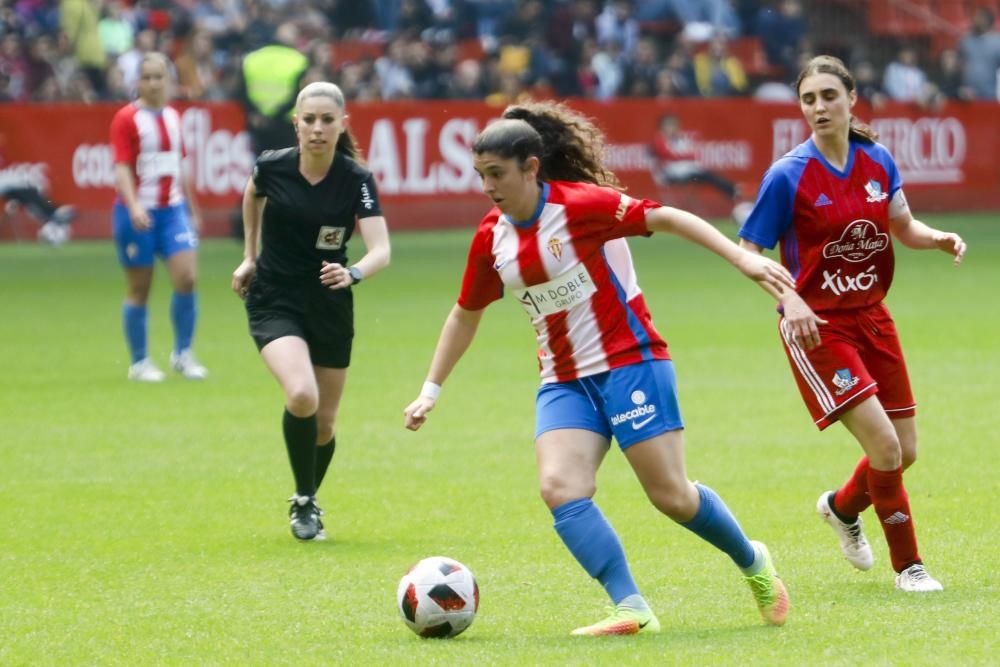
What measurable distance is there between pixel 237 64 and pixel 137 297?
1332 cm

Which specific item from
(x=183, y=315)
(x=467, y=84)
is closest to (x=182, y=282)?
(x=183, y=315)

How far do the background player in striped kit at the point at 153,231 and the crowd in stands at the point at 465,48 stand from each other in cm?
899

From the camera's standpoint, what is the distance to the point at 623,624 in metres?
6.18

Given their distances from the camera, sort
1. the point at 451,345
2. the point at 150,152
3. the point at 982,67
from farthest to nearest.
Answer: the point at 982,67 < the point at 150,152 < the point at 451,345

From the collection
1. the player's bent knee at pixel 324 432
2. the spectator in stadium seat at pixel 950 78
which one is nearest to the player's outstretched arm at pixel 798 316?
the player's bent knee at pixel 324 432

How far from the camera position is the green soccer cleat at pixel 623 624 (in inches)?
243

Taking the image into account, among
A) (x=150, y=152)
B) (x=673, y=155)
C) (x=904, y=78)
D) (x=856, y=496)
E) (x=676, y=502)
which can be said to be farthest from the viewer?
(x=904, y=78)

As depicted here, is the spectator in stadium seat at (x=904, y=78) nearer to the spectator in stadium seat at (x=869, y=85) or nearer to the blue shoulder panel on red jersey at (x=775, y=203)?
the spectator in stadium seat at (x=869, y=85)

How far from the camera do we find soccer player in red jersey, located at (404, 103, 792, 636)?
6219mm

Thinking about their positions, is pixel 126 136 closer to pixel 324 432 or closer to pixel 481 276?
pixel 324 432

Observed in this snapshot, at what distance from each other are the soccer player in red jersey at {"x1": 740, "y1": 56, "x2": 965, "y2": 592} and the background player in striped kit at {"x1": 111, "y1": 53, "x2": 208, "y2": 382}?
7630mm

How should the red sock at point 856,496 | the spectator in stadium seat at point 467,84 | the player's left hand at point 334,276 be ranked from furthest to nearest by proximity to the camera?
the spectator in stadium seat at point 467,84 → the player's left hand at point 334,276 → the red sock at point 856,496

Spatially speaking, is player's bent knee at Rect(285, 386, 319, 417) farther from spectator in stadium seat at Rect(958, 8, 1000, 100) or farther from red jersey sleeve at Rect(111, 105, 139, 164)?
spectator in stadium seat at Rect(958, 8, 1000, 100)

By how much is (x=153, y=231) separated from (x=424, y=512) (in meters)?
5.77
